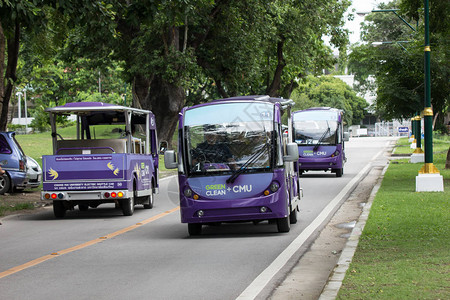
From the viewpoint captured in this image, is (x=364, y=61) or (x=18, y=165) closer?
(x=18, y=165)

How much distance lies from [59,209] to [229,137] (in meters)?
5.90

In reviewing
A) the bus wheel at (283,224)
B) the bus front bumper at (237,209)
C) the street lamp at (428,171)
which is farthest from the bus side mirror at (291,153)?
the street lamp at (428,171)

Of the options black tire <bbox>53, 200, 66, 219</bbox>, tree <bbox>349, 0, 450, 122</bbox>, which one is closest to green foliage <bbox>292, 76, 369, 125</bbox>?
tree <bbox>349, 0, 450, 122</bbox>

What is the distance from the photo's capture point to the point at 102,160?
684 inches

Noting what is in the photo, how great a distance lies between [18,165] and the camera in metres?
23.6

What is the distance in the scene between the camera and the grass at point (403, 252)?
8086 mm

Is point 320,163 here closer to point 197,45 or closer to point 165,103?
point 165,103

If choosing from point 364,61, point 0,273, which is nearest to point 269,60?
point 364,61

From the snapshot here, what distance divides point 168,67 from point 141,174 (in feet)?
49.9

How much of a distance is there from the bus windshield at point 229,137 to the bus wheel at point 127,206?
4.39m

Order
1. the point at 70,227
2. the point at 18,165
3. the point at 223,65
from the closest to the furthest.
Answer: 1. the point at 70,227
2. the point at 18,165
3. the point at 223,65

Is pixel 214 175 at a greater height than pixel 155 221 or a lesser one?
greater

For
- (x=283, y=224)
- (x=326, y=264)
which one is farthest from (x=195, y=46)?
(x=326, y=264)

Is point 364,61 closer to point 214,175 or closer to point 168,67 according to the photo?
point 168,67
